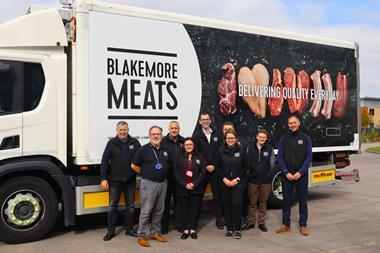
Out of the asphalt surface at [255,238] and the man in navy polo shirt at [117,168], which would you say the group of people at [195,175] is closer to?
the man in navy polo shirt at [117,168]

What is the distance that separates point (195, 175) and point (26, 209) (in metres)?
2.36

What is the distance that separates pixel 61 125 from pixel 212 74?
2.62 metres

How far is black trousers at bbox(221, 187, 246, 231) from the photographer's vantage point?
6738 millimetres

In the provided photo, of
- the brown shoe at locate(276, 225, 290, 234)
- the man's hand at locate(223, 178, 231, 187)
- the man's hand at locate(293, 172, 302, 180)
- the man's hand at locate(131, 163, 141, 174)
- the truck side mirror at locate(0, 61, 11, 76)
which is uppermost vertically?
the truck side mirror at locate(0, 61, 11, 76)

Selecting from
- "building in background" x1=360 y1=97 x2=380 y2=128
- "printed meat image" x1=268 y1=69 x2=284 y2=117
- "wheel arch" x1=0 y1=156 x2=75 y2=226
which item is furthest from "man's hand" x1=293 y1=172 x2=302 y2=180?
"building in background" x1=360 y1=97 x2=380 y2=128

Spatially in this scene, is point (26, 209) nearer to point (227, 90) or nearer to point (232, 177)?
point (232, 177)

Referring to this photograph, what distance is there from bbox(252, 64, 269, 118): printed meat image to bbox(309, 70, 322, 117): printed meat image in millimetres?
1333

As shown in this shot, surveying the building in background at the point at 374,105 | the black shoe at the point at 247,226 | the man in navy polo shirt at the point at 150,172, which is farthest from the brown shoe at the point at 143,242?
the building in background at the point at 374,105

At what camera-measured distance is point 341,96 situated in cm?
990

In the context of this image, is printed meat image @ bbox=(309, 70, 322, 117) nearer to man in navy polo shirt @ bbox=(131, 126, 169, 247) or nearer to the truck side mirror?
man in navy polo shirt @ bbox=(131, 126, 169, 247)

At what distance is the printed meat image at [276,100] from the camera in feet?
28.1

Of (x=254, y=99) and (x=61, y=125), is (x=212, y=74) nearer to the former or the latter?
(x=254, y=99)

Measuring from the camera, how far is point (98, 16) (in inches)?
258

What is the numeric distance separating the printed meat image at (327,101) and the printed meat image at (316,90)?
15 cm
